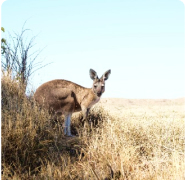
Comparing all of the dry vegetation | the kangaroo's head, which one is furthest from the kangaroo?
the dry vegetation

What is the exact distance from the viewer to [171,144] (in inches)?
258

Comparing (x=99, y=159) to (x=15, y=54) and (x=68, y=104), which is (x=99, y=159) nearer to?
(x=68, y=104)

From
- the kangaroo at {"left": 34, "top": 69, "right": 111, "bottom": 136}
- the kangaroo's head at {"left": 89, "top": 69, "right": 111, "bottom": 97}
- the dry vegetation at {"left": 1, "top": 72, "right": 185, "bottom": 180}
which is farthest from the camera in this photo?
the kangaroo at {"left": 34, "top": 69, "right": 111, "bottom": 136}

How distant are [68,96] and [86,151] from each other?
1513 mm

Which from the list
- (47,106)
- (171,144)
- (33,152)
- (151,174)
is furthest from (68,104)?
(151,174)

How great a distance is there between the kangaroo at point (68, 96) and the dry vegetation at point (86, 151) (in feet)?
1.17

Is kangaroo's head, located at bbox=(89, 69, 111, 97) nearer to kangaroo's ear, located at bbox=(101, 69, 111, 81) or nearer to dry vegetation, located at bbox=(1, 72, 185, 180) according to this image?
kangaroo's ear, located at bbox=(101, 69, 111, 81)

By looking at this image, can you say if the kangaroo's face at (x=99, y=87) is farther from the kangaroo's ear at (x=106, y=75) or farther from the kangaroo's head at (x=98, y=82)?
the kangaroo's ear at (x=106, y=75)

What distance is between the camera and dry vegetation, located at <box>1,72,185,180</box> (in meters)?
5.41

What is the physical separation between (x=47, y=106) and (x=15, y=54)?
182 inches

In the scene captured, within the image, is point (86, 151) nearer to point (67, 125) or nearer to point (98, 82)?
point (67, 125)

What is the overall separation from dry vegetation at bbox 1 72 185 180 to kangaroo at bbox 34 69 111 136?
36cm

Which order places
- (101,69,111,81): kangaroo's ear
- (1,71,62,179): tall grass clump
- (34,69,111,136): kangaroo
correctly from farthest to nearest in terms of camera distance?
1. (34,69,111,136): kangaroo
2. (101,69,111,81): kangaroo's ear
3. (1,71,62,179): tall grass clump

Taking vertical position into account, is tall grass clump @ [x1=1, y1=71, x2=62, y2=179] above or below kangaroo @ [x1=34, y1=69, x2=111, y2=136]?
below
